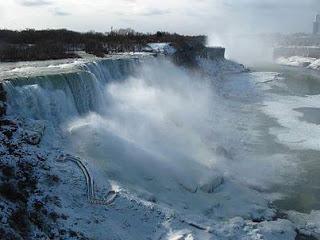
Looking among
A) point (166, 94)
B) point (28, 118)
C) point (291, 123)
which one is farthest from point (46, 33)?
point (28, 118)

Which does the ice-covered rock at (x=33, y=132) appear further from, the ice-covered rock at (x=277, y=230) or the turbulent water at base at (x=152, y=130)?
the ice-covered rock at (x=277, y=230)

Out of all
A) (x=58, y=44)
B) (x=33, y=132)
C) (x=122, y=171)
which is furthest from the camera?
(x=58, y=44)

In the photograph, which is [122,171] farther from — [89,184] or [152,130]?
[152,130]

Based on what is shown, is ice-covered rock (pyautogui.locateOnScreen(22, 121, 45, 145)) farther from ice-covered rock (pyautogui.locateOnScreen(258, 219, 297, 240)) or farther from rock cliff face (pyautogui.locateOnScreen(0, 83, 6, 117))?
ice-covered rock (pyautogui.locateOnScreen(258, 219, 297, 240))

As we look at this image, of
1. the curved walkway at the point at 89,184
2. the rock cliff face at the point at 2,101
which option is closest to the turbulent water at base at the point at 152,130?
the rock cliff face at the point at 2,101

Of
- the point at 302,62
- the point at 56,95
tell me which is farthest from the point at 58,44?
the point at 302,62
